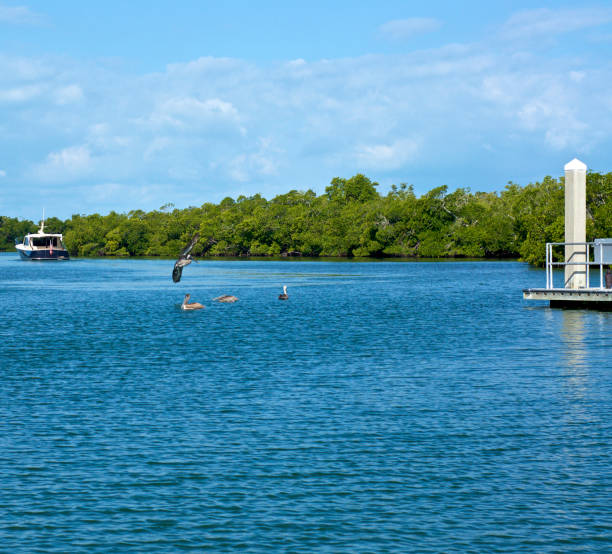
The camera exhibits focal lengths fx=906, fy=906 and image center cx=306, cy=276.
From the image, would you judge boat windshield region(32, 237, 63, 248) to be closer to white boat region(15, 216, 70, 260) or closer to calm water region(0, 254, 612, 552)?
white boat region(15, 216, 70, 260)

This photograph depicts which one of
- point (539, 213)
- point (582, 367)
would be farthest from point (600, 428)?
point (539, 213)

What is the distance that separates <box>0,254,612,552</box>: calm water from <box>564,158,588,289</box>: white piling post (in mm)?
12339

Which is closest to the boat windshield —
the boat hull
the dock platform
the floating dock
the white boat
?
the white boat

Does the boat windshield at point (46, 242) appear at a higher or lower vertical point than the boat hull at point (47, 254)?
higher

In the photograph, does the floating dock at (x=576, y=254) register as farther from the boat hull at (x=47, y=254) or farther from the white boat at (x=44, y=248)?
the white boat at (x=44, y=248)

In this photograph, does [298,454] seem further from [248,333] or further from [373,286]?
[373,286]

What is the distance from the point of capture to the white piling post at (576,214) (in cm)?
5253

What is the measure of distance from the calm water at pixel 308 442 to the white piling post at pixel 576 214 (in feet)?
40.5

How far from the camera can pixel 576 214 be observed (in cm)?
5269

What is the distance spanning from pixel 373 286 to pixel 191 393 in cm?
6159

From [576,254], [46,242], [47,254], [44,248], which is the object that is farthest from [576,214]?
[46,242]

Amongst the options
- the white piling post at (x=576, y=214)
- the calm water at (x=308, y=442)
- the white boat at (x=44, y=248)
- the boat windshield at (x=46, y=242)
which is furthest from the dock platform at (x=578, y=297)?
the boat windshield at (x=46, y=242)

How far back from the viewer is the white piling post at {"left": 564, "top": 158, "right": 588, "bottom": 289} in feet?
172

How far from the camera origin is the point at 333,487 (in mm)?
15945
